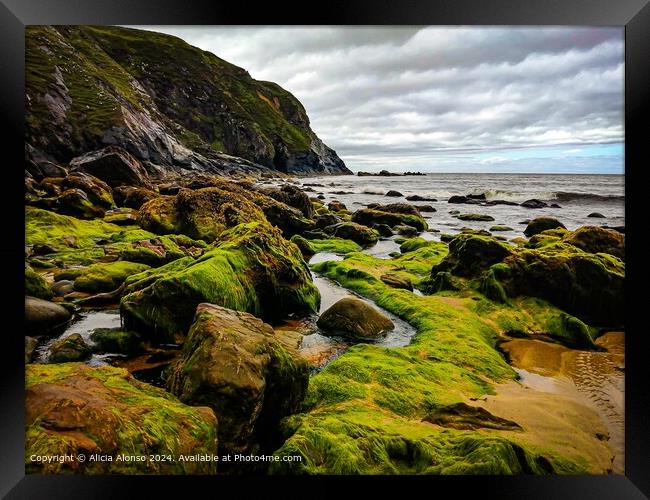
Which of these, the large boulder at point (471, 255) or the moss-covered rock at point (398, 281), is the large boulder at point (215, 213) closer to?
the moss-covered rock at point (398, 281)

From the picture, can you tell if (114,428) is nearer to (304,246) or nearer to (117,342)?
(117,342)

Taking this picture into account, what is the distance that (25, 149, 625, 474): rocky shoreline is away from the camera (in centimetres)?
306

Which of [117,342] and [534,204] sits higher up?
[534,204]

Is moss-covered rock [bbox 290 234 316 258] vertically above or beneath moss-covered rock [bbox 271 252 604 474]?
above

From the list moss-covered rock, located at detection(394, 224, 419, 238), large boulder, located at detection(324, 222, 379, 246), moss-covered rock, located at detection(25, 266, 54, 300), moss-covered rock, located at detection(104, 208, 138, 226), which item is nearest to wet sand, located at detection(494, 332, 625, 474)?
moss-covered rock, located at detection(394, 224, 419, 238)

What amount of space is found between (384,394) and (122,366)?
112 inches

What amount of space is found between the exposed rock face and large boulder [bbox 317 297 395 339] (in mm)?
2586

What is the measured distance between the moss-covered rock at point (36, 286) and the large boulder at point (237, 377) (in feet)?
6.96

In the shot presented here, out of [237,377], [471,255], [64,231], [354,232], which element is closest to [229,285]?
[237,377]

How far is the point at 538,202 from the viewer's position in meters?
5.26

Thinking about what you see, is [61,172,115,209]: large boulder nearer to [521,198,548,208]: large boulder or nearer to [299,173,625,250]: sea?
[299,173,625,250]: sea

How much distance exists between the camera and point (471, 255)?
18.6 feet

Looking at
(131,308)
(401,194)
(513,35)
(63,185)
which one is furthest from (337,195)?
(63,185)
